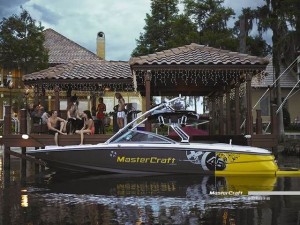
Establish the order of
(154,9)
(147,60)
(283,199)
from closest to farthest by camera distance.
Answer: (283,199), (147,60), (154,9)

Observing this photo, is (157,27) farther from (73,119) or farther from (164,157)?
(164,157)

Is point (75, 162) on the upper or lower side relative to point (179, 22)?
lower

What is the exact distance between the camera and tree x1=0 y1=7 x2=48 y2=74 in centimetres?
3819

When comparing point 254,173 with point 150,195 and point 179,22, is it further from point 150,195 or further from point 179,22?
point 179,22

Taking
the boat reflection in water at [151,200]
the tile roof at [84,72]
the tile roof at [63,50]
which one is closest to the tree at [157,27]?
the tile roof at [63,50]

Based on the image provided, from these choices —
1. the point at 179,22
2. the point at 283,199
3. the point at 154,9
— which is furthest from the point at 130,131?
the point at 154,9

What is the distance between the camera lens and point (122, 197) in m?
10.5

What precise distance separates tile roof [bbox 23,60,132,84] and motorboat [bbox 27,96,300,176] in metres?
4.90

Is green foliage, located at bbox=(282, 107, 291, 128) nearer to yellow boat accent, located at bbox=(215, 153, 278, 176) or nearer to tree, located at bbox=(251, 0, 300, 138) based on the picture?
tree, located at bbox=(251, 0, 300, 138)

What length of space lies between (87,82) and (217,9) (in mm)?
19612

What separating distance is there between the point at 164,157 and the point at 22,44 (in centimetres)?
2685

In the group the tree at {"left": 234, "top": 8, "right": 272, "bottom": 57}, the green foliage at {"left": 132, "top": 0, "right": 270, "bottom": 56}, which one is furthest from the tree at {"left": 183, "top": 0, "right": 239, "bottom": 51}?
the tree at {"left": 234, "top": 8, "right": 272, "bottom": 57}

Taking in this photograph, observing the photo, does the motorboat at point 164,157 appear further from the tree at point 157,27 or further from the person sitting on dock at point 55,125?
the tree at point 157,27

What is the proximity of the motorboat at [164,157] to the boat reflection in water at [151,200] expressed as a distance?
0.27m
